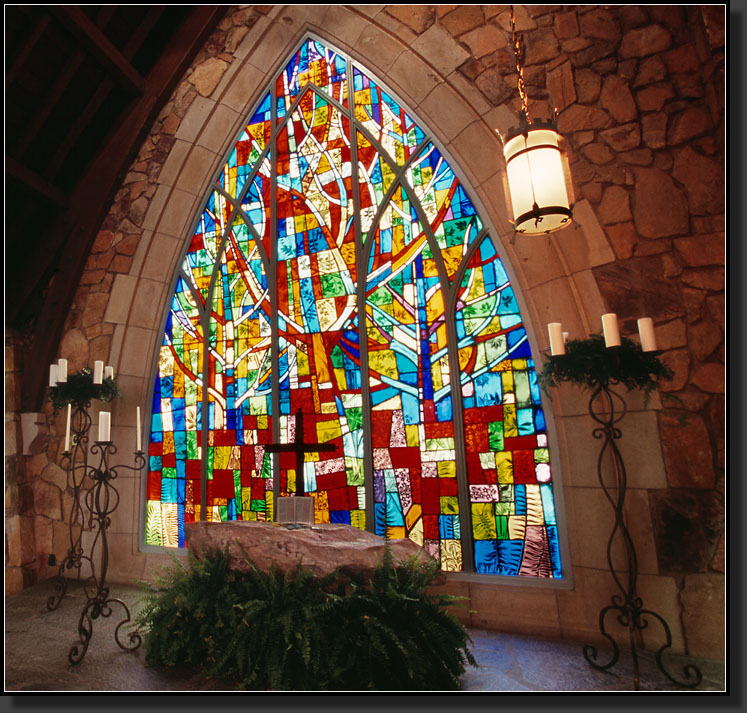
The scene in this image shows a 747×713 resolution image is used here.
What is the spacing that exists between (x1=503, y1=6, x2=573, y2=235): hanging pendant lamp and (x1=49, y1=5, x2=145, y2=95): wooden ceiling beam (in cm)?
334

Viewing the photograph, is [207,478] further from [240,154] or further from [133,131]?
[133,131]

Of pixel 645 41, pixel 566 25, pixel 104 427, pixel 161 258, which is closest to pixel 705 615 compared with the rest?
pixel 645 41

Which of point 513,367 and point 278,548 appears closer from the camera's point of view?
point 278,548

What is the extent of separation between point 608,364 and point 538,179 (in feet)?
2.86

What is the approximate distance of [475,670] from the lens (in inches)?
87.4

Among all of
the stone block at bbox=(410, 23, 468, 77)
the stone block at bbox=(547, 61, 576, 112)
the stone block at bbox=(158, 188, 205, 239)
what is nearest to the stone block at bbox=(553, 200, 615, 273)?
the stone block at bbox=(547, 61, 576, 112)

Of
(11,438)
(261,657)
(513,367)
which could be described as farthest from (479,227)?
(11,438)

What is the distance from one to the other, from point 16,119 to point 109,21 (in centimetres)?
110

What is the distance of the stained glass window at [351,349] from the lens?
2951mm

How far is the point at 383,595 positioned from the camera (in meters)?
2.06

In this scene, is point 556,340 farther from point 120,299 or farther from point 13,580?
point 13,580

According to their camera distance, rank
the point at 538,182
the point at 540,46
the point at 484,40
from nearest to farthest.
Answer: the point at 538,182, the point at 540,46, the point at 484,40

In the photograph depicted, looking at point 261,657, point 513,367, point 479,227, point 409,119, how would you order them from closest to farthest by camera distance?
point 261,657
point 513,367
point 479,227
point 409,119

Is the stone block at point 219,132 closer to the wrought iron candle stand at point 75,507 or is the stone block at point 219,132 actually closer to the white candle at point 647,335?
the wrought iron candle stand at point 75,507
